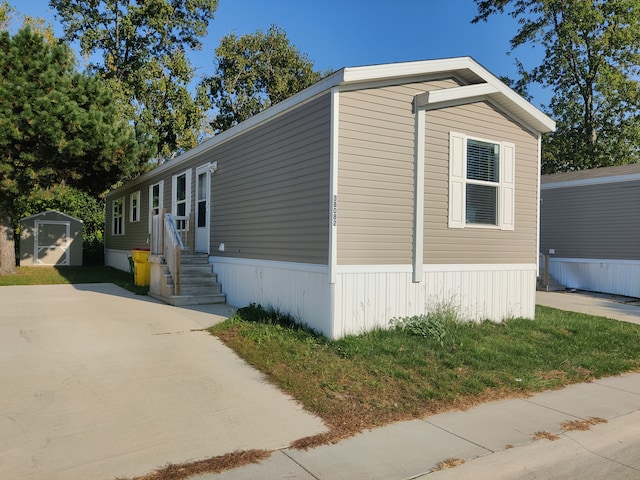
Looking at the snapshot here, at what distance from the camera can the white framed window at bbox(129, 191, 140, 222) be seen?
17.0 meters

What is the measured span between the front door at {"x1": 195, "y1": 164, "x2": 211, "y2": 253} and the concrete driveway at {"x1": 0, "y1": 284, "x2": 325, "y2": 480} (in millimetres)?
3879

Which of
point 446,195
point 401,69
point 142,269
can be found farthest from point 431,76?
point 142,269

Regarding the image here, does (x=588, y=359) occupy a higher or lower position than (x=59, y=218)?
lower

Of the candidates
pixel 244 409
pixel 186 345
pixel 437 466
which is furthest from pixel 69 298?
pixel 437 466

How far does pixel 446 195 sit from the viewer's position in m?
7.48

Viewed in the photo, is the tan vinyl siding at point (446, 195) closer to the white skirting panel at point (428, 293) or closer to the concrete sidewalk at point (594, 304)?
the white skirting panel at point (428, 293)

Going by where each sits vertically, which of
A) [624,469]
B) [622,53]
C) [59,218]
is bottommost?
[624,469]

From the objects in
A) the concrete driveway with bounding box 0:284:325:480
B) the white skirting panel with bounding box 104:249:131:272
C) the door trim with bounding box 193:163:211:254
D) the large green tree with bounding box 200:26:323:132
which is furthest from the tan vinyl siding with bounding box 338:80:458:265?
the large green tree with bounding box 200:26:323:132

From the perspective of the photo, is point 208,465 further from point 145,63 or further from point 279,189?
point 145,63

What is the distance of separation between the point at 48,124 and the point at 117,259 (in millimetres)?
7790

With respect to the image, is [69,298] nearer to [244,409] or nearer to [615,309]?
[244,409]

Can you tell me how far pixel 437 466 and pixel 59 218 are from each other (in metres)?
21.3

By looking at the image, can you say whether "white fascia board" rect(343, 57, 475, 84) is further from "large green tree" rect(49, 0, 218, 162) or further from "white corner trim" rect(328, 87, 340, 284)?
"large green tree" rect(49, 0, 218, 162)

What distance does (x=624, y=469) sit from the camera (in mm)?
3410
